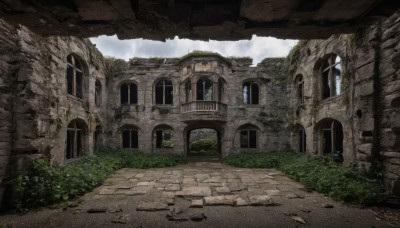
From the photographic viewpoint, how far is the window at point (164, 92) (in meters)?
14.6

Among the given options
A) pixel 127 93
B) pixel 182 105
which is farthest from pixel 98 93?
pixel 182 105

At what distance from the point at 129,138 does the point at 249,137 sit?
8410mm

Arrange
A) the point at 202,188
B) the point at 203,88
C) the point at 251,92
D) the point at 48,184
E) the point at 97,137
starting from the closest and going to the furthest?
the point at 48,184 → the point at 202,188 → the point at 97,137 → the point at 203,88 → the point at 251,92

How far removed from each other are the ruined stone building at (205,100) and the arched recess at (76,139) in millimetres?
46

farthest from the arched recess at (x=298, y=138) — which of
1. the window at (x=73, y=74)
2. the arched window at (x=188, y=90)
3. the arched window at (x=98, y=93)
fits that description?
the window at (x=73, y=74)

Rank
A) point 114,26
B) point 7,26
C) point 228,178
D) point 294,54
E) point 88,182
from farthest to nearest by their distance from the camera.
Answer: point 294,54
point 228,178
point 88,182
point 7,26
point 114,26

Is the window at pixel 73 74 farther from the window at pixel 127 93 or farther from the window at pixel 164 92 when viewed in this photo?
the window at pixel 164 92

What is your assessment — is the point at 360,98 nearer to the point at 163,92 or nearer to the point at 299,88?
the point at 299,88

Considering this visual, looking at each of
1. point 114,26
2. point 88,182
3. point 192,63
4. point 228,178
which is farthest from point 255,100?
point 114,26

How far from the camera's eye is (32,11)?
2551mm

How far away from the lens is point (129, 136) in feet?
47.1

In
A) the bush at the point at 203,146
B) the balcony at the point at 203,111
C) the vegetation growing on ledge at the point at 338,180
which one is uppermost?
the balcony at the point at 203,111

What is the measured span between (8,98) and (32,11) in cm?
403

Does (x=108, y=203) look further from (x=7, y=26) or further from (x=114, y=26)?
(x=7, y=26)
